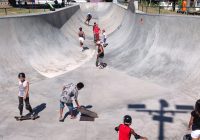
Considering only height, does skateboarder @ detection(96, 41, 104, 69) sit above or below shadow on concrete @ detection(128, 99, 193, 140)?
above

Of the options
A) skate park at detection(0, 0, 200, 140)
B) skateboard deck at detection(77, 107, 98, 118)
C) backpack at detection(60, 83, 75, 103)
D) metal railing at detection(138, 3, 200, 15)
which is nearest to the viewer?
backpack at detection(60, 83, 75, 103)

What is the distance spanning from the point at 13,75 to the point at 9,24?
3103 mm

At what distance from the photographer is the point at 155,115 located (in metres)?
10.6

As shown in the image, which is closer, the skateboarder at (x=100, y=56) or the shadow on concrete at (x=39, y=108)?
the shadow on concrete at (x=39, y=108)

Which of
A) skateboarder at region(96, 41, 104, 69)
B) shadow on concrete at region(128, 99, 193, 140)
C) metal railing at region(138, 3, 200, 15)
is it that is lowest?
shadow on concrete at region(128, 99, 193, 140)

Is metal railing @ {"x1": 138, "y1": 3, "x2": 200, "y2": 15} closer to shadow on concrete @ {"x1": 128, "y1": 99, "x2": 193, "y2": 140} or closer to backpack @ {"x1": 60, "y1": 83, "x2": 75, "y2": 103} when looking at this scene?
shadow on concrete @ {"x1": 128, "y1": 99, "x2": 193, "y2": 140}

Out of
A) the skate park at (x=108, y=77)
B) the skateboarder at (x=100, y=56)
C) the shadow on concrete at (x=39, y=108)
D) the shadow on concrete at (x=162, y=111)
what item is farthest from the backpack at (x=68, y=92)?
the skateboarder at (x=100, y=56)

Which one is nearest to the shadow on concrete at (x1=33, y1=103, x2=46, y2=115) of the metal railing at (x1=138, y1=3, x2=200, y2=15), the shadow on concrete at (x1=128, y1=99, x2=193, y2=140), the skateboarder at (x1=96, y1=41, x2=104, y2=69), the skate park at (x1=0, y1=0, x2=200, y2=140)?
the skate park at (x1=0, y1=0, x2=200, y2=140)

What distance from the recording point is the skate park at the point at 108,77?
9758 millimetres

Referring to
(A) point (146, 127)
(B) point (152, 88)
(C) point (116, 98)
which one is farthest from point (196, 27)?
(A) point (146, 127)

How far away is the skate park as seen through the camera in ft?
32.0

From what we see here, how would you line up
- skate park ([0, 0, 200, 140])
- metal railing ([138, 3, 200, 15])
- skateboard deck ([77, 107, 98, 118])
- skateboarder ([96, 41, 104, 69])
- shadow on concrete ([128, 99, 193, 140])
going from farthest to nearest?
metal railing ([138, 3, 200, 15]) < skateboarder ([96, 41, 104, 69]) < skateboard deck ([77, 107, 98, 118]) < shadow on concrete ([128, 99, 193, 140]) < skate park ([0, 0, 200, 140])

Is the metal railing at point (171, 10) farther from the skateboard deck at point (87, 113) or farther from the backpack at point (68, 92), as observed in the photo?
the backpack at point (68, 92)

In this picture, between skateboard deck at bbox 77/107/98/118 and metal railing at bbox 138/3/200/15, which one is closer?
skateboard deck at bbox 77/107/98/118
